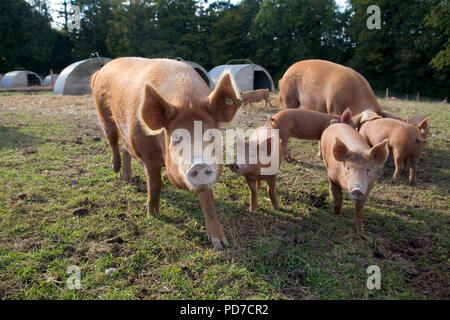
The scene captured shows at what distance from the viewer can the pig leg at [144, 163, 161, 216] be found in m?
3.29

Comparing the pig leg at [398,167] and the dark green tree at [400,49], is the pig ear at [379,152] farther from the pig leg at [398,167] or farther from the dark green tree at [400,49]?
the dark green tree at [400,49]

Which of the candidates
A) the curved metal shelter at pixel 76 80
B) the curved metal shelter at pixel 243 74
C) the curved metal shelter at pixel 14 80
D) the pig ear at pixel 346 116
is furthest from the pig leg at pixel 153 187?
the curved metal shelter at pixel 14 80

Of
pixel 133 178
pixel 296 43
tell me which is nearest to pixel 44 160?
pixel 133 178

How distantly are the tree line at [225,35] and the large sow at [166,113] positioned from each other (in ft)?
98.9

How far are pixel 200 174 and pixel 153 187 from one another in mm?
1394

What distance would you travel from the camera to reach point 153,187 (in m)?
3.43

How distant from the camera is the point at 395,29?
96.7 feet

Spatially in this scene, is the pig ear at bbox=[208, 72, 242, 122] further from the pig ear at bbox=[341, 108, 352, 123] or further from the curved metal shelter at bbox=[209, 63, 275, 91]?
the curved metal shelter at bbox=[209, 63, 275, 91]

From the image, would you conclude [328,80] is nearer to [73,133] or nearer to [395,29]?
[73,133]

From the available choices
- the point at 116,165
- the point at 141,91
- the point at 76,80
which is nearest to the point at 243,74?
the point at 76,80

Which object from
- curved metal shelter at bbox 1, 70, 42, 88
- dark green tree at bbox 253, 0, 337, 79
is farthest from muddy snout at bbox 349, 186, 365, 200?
dark green tree at bbox 253, 0, 337, 79

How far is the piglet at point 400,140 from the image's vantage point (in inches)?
194

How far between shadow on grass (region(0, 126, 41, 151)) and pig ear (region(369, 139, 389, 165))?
5.98 meters
